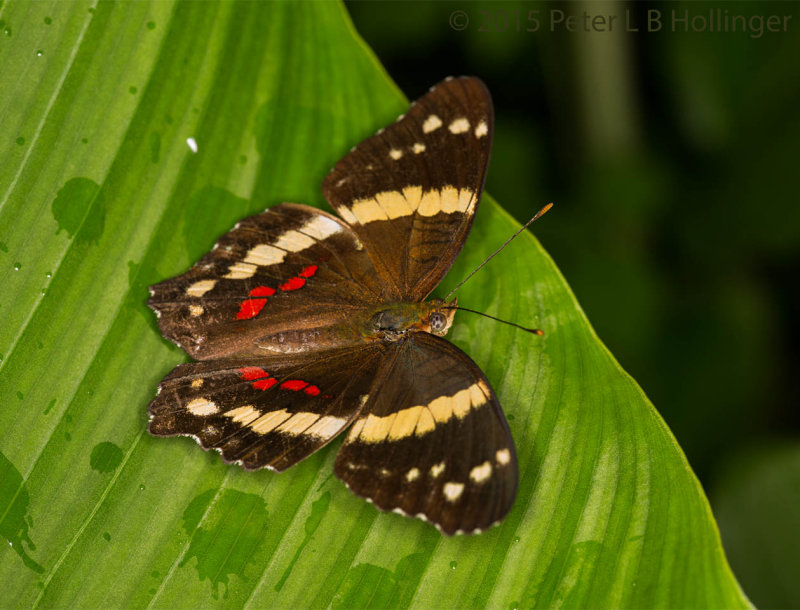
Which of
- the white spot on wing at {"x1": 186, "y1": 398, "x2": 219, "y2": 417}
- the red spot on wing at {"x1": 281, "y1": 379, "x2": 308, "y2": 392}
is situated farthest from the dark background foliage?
the white spot on wing at {"x1": 186, "y1": 398, "x2": 219, "y2": 417}

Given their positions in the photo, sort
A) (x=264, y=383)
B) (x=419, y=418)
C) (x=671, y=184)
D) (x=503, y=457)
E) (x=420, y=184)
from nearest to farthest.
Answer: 1. (x=503, y=457)
2. (x=419, y=418)
3. (x=264, y=383)
4. (x=420, y=184)
5. (x=671, y=184)

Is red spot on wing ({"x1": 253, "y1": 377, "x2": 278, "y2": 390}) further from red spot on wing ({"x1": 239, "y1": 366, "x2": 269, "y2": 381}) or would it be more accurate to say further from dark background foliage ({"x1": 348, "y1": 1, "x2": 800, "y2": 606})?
dark background foliage ({"x1": 348, "y1": 1, "x2": 800, "y2": 606})

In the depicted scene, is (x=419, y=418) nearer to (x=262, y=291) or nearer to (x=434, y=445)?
(x=434, y=445)

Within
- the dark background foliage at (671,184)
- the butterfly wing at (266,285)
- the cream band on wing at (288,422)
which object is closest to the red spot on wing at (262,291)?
the butterfly wing at (266,285)

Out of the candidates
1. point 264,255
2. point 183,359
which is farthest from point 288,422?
point 264,255

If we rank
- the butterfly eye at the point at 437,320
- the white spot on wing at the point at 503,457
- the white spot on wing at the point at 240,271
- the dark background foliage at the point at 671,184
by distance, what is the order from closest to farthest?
the white spot on wing at the point at 503,457
the butterfly eye at the point at 437,320
the white spot on wing at the point at 240,271
the dark background foliage at the point at 671,184

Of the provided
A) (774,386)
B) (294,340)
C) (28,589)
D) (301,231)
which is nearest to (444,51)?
(301,231)

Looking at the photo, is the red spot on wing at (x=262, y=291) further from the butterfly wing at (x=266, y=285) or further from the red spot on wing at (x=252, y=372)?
the red spot on wing at (x=252, y=372)
